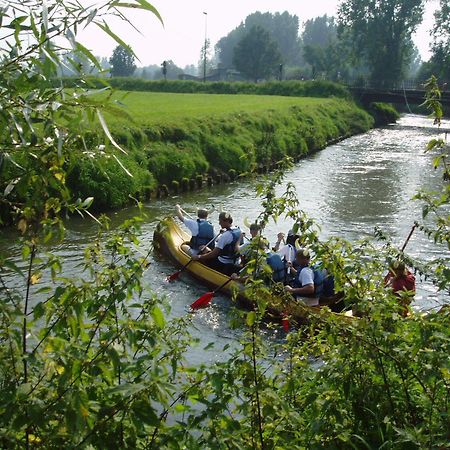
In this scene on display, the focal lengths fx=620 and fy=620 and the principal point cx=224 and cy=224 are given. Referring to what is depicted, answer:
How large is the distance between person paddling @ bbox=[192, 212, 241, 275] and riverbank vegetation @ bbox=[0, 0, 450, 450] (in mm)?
6269

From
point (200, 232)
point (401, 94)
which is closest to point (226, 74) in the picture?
point (401, 94)

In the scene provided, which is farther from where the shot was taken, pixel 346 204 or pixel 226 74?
pixel 226 74

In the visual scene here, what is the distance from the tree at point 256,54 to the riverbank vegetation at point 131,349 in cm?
8030

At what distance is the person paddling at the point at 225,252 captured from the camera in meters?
10.3

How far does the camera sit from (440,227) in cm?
364

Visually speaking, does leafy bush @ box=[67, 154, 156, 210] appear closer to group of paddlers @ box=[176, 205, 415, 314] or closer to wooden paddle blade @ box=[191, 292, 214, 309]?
group of paddlers @ box=[176, 205, 415, 314]

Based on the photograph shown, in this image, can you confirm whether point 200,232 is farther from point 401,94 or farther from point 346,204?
point 401,94

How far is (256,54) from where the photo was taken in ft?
268

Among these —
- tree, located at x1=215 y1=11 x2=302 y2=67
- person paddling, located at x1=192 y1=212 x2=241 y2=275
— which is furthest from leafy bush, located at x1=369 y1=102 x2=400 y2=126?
tree, located at x1=215 y1=11 x2=302 y2=67

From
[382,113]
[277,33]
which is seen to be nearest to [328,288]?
[382,113]

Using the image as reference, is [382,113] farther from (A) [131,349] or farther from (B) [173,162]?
(A) [131,349]

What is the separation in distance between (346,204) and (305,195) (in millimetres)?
1521

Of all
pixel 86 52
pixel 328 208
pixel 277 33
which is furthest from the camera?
pixel 277 33

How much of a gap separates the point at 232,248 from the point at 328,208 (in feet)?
24.4
